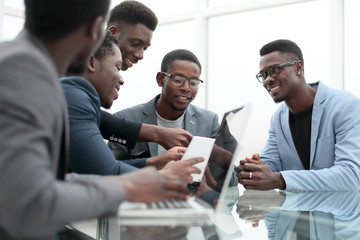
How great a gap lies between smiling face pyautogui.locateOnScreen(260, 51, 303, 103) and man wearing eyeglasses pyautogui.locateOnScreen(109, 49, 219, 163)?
1.57 ft

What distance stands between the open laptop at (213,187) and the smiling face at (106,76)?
55 cm

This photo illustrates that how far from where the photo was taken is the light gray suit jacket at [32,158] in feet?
1.76

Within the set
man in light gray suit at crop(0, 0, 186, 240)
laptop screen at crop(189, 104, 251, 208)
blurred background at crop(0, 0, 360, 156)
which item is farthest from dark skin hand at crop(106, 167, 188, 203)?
blurred background at crop(0, 0, 360, 156)

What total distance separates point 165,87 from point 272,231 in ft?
5.71

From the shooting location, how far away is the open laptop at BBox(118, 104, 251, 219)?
68cm

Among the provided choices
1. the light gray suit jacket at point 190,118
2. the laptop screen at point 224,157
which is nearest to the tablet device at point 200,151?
the laptop screen at point 224,157

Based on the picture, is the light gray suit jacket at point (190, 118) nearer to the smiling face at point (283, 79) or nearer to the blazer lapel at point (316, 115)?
the smiling face at point (283, 79)

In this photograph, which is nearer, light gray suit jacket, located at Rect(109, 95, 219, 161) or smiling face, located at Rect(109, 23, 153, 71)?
smiling face, located at Rect(109, 23, 153, 71)

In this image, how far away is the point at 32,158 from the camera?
1.78 feet

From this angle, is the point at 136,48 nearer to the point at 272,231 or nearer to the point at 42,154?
the point at 272,231

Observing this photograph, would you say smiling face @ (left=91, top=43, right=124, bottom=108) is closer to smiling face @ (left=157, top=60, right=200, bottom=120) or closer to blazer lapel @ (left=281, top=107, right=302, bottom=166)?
smiling face @ (left=157, top=60, right=200, bottom=120)

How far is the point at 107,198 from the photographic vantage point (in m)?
0.62

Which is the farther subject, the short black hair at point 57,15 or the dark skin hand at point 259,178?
the dark skin hand at point 259,178

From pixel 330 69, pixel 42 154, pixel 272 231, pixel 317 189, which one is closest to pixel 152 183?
pixel 42 154
